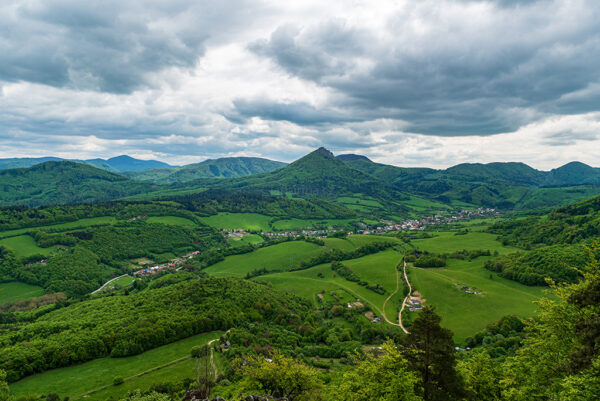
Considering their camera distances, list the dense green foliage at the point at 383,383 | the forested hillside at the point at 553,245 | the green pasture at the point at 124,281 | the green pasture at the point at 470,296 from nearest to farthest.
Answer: the dense green foliage at the point at 383,383 → the green pasture at the point at 470,296 → the forested hillside at the point at 553,245 → the green pasture at the point at 124,281

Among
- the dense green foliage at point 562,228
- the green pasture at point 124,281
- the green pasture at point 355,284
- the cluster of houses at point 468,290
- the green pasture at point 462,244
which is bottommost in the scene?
the green pasture at point 124,281

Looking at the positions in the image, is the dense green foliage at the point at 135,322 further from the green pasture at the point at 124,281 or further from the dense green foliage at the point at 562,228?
the dense green foliage at the point at 562,228

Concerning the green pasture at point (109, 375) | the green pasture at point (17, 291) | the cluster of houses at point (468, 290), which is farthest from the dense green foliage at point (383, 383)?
the green pasture at point (17, 291)

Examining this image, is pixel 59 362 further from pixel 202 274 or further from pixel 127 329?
pixel 202 274

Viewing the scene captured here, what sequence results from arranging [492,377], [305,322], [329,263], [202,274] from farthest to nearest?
1. [329,263]
2. [202,274]
3. [305,322]
4. [492,377]

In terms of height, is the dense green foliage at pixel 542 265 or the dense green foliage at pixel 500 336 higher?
the dense green foliage at pixel 542 265

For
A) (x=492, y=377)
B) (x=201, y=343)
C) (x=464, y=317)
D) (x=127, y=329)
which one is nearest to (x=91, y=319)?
(x=127, y=329)

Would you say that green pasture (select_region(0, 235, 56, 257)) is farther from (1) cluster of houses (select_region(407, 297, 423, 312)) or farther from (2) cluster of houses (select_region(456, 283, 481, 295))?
(2) cluster of houses (select_region(456, 283, 481, 295))

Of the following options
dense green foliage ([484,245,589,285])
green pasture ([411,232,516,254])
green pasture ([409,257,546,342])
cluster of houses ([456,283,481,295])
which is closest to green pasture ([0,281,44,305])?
green pasture ([409,257,546,342])
